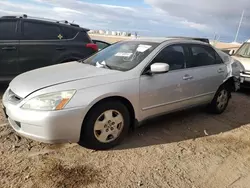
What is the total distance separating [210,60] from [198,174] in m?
2.55

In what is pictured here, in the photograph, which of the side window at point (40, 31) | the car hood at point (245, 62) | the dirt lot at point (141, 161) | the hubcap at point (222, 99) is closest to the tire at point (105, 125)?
the dirt lot at point (141, 161)

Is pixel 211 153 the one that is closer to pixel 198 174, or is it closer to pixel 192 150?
pixel 192 150

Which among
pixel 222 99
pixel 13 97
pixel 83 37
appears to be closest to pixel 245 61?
pixel 222 99

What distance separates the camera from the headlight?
3.03 metres

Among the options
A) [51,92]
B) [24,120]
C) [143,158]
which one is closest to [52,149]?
[24,120]

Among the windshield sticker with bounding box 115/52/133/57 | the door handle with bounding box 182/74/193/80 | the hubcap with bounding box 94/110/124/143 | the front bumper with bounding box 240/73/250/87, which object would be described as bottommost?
the front bumper with bounding box 240/73/250/87

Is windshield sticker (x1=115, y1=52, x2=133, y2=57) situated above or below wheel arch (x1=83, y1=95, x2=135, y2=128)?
above

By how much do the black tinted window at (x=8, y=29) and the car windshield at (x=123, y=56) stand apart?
2279 millimetres

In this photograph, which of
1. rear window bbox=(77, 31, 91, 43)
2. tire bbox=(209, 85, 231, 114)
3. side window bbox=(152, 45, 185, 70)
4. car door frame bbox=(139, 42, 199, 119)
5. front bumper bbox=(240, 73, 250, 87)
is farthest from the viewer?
front bumper bbox=(240, 73, 250, 87)

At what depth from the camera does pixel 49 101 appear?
3.04 m

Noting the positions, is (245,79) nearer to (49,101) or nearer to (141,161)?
(141,161)

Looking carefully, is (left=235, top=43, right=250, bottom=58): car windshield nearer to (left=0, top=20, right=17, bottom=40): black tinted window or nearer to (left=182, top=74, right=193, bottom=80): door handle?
(left=182, top=74, right=193, bottom=80): door handle

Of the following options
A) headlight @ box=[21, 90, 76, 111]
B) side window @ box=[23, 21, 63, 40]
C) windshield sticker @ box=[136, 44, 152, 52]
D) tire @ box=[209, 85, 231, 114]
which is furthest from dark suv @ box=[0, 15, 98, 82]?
tire @ box=[209, 85, 231, 114]

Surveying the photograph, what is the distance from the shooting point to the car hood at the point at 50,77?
327cm
